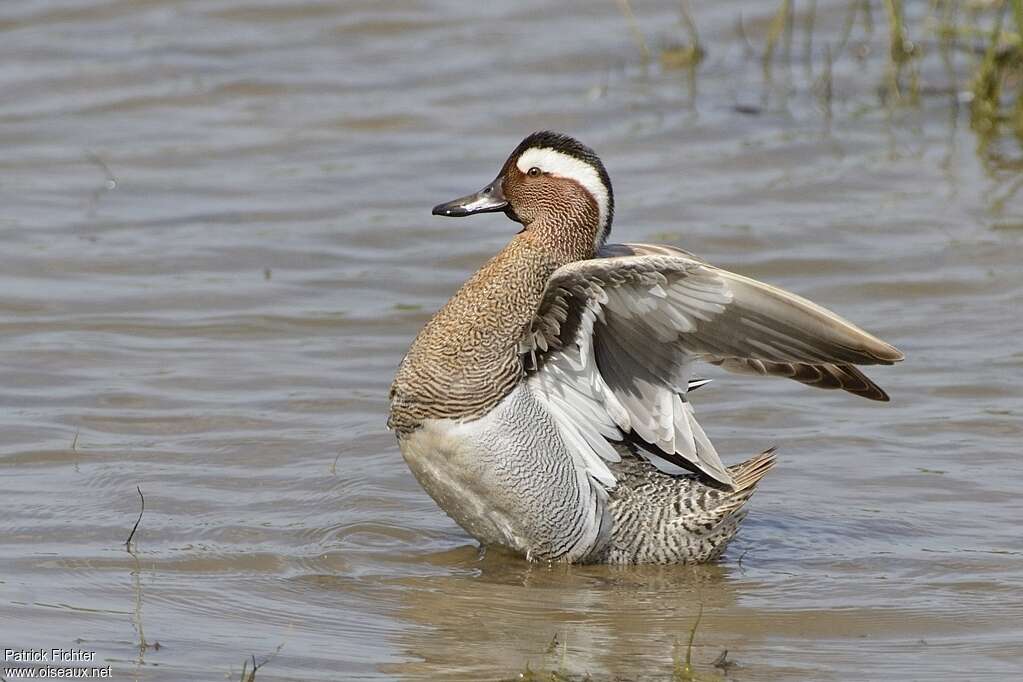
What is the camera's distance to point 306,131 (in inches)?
409

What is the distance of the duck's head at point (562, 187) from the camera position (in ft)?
17.9

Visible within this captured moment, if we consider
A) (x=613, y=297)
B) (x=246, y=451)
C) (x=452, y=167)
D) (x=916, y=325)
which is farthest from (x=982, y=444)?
(x=452, y=167)

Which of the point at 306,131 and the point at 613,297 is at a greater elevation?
the point at 613,297

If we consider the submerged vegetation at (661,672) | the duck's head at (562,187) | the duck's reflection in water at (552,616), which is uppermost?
the duck's head at (562,187)

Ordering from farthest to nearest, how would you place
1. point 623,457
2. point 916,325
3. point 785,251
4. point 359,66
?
point 359,66
point 785,251
point 916,325
point 623,457

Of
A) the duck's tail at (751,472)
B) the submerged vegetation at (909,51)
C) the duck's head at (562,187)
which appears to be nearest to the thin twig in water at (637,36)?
the submerged vegetation at (909,51)

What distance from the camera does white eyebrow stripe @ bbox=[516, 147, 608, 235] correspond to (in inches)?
214

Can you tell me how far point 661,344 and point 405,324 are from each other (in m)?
2.86

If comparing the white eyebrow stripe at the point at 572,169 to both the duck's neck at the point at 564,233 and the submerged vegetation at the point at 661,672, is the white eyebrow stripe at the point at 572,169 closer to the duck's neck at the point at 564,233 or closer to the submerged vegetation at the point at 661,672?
the duck's neck at the point at 564,233

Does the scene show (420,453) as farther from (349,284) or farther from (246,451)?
(349,284)

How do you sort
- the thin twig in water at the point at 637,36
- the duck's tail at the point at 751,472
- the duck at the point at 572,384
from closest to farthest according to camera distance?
the duck at the point at 572,384, the duck's tail at the point at 751,472, the thin twig in water at the point at 637,36

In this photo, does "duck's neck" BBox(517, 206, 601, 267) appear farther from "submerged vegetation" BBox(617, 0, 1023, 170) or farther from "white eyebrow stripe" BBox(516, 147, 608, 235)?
"submerged vegetation" BBox(617, 0, 1023, 170)

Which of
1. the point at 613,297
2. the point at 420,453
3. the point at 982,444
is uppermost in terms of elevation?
the point at 613,297

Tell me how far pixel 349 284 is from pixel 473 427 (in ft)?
10.4
